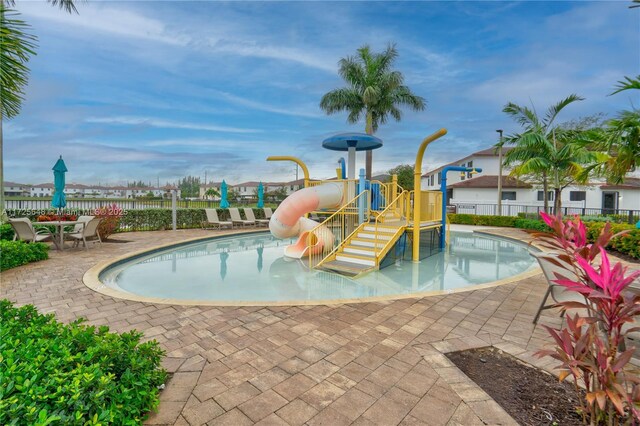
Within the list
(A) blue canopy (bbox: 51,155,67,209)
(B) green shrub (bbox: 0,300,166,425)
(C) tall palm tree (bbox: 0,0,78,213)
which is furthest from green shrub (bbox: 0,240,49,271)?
(B) green shrub (bbox: 0,300,166,425)

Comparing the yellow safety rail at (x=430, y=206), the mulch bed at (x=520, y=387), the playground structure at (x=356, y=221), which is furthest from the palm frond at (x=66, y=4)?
the mulch bed at (x=520, y=387)

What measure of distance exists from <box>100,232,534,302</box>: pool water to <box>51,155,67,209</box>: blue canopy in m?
4.10

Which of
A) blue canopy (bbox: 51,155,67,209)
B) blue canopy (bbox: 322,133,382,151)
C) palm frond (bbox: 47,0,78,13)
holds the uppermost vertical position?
palm frond (bbox: 47,0,78,13)

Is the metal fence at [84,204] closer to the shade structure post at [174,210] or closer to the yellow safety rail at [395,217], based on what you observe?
the shade structure post at [174,210]

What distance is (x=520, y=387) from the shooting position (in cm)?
256

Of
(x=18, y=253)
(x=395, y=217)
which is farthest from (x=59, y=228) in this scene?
(x=395, y=217)

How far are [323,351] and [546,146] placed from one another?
16.2 metres

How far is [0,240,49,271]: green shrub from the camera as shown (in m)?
6.55

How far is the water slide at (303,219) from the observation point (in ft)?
29.3

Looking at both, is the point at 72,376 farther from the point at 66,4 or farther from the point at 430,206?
the point at 66,4

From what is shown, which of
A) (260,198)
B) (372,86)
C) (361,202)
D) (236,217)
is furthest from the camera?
(372,86)

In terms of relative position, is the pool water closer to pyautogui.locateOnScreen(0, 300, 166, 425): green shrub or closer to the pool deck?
the pool deck

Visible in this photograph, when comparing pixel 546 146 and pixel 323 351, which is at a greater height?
pixel 546 146

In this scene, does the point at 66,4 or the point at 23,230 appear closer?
the point at 23,230
